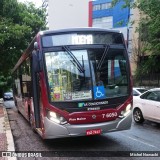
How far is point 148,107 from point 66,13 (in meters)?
70.8

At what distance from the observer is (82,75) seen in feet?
25.4

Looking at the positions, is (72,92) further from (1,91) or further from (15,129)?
(1,91)

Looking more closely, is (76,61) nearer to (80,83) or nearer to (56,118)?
(80,83)

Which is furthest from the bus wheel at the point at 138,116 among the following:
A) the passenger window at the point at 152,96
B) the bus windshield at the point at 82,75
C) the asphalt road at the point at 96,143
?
the bus windshield at the point at 82,75

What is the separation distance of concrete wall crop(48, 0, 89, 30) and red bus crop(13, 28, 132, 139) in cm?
7181

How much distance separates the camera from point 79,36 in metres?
8.12

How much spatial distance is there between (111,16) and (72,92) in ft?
176

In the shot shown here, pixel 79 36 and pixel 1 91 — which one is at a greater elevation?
pixel 79 36

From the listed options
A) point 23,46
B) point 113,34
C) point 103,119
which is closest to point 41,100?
point 103,119

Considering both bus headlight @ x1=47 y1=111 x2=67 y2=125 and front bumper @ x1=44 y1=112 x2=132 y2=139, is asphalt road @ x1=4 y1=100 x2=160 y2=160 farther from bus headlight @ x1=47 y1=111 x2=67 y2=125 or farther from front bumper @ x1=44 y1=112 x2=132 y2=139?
bus headlight @ x1=47 y1=111 x2=67 y2=125

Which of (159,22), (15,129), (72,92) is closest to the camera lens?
(72,92)

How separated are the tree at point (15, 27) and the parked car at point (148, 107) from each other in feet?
33.5

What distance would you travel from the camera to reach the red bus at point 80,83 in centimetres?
757

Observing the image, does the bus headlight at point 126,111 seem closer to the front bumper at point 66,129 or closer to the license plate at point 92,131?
the front bumper at point 66,129
